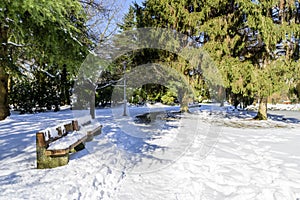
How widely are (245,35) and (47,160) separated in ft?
34.7

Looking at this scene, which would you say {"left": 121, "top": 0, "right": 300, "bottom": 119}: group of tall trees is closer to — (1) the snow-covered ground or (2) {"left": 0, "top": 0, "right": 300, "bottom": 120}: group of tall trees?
(2) {"left": 0, "top": 0, "right": 300, "bottom": 120}: group of tall trees

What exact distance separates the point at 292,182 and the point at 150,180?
214 cm

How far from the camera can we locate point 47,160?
10.9 feet

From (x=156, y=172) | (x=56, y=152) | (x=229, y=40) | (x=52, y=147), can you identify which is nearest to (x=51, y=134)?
(x=52, y=147)

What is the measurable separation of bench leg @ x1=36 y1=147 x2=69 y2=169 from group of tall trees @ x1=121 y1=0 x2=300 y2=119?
27.5ft

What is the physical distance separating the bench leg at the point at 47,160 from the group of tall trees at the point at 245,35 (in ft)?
27.5

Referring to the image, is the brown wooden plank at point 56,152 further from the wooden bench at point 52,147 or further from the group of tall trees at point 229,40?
the group of tall trees at point 229,40

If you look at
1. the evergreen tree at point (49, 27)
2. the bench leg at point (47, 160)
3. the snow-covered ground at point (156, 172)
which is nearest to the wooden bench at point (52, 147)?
the bench leg at point (47, 160)

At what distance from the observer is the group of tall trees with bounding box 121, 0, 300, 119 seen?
8.96m

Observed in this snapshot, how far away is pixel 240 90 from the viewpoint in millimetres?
9867

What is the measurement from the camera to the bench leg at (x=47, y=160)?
10.7ft

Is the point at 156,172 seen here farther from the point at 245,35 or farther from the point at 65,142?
the point at 245,35

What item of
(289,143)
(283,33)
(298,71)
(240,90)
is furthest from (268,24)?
(289,143)

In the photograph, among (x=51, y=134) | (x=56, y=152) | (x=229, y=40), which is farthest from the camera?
(x=229, y=40)
